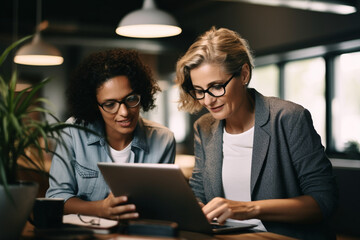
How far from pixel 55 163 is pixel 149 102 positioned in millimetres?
650

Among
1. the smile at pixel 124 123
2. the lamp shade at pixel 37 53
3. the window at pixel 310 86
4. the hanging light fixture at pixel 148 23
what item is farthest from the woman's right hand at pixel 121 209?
the window at pixel 310 86

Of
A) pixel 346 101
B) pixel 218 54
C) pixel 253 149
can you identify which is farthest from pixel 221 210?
pixel 346 101

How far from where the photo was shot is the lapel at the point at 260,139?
1854 mm

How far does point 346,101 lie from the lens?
5.53m

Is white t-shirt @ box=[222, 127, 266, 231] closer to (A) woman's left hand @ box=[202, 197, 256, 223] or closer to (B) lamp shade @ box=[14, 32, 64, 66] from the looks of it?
(A) woman's left hand @ box=[202, 197, 256, 223]

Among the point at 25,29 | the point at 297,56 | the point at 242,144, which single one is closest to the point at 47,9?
the point at 25,29

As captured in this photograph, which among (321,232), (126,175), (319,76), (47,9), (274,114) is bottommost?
(321,232)

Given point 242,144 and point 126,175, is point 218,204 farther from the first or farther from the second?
point 242,144

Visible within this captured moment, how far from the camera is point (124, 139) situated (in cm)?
213

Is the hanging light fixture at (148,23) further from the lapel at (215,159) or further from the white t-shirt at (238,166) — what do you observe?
the white t-shirt at (238,166)

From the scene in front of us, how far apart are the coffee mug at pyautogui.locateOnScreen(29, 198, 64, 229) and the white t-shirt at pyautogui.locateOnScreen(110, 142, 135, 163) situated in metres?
0.68

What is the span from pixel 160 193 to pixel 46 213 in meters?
0.38

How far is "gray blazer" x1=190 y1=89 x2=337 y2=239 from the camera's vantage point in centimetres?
176

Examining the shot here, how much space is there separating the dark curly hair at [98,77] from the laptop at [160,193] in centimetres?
74
